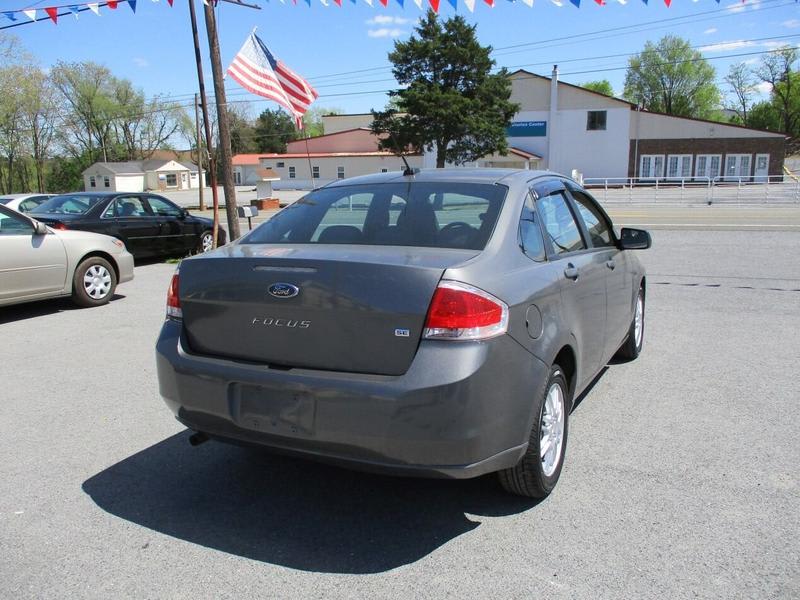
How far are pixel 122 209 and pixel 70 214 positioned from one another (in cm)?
88

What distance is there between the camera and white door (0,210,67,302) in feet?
25.0

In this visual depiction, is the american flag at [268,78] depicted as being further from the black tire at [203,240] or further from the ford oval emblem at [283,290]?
the ford oval emblem at [283,290]

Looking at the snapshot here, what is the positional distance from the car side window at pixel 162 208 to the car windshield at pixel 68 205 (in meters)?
1.12

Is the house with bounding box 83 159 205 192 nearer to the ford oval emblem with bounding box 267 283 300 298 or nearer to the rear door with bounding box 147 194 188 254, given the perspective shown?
the rear door with bounding box 147 194 188 254

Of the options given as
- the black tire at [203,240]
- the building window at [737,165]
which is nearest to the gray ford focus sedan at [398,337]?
the black tire at [203,240]

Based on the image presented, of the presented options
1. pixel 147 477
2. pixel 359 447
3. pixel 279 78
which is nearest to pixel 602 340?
pixel 359 447

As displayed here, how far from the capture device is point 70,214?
11672 mm

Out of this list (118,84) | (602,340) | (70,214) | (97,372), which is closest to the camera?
(602,340)

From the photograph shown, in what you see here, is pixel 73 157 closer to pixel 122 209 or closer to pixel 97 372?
pixel 122 209

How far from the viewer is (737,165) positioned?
58688mm

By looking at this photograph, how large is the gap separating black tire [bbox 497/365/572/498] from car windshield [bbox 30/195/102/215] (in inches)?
425

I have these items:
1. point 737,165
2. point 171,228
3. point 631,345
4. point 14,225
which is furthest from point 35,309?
point 737,165

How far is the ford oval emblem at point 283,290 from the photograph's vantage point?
294 centimetres

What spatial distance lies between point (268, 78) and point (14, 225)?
572cm
